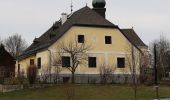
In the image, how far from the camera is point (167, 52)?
96188 millimetres

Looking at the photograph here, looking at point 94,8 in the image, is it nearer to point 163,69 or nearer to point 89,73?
point 89,73

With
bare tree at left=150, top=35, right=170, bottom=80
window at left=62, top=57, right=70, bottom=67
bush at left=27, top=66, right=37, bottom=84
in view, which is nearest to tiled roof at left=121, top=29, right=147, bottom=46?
bare tree at left=150, top=35, right=170, bottom=80

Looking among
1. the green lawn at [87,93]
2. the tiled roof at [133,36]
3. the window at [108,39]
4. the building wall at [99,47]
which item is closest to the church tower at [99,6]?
the window at [108,39]

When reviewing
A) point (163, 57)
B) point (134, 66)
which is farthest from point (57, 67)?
point (163, 57)

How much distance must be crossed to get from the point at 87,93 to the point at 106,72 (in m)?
14.3

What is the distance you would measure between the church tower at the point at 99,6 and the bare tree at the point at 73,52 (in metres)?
8.58

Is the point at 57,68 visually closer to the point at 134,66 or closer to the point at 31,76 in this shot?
the point at 31,76

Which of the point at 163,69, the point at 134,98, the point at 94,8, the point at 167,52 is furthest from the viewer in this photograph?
the point at 167,52

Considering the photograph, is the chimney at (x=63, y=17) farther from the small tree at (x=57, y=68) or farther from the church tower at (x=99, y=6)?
the small tree at (x=57, y=68)

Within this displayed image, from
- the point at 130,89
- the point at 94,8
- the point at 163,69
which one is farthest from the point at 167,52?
the point at 130,89

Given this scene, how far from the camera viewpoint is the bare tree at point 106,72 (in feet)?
180

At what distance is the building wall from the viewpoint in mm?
57344

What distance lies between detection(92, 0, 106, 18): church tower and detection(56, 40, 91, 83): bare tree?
28.1 ft

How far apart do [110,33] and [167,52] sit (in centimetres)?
3909
